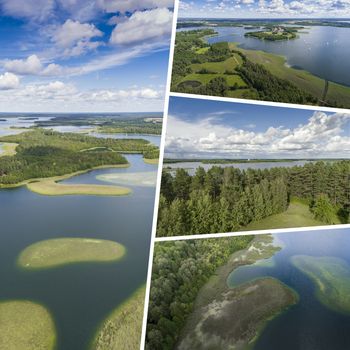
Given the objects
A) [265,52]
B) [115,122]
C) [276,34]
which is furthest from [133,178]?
[276,34]

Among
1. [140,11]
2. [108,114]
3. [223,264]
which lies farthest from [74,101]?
[223,264]

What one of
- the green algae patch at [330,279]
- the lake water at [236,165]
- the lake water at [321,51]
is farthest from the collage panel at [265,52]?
the green algae patch at [330,279]

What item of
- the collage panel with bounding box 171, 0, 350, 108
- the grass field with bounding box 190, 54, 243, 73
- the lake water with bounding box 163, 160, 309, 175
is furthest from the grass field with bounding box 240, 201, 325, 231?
the grass field with bounding box 190, 54, 243, 73

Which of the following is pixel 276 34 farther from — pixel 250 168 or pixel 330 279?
pixel 330 279

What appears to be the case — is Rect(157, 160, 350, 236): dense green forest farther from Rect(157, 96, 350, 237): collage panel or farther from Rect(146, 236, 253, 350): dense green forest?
Rect(146, 236, 253, 350): dense green forest

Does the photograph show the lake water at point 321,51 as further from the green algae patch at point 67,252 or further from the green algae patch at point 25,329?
the green algae patch at point 25,329

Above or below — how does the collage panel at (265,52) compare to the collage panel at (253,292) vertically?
above
